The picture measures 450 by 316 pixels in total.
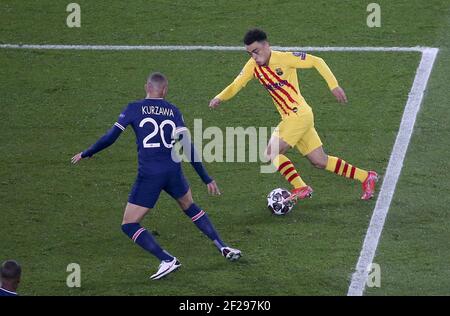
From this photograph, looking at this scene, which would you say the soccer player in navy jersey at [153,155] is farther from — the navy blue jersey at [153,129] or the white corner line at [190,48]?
the white corner line at [190,48]

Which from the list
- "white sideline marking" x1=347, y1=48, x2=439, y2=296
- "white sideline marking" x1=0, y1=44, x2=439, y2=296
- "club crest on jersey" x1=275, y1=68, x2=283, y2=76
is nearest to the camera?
"white sideline marking" x1=347, y1=48, x2=439, y2=296

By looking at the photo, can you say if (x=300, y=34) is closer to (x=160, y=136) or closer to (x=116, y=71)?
(x=116, y=71)

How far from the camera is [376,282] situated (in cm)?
1317

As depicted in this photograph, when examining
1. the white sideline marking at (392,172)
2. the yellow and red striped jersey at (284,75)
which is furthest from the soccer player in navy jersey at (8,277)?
the yellow and red striped jersey at (284,75)

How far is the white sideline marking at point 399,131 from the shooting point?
44.9ft

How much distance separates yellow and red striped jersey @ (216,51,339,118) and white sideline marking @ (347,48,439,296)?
5.38ft

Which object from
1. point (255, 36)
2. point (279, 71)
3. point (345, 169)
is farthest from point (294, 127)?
point (255, 36)

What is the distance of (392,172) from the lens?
16031 mm

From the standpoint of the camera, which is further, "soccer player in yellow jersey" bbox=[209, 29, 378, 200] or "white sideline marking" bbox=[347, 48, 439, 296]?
"soccer player in yellow jersey" bbox=[209, 29, 378, 200]

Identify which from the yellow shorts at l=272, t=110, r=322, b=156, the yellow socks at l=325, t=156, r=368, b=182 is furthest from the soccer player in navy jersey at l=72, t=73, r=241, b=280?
the yellow socks at l=325, t=156, r=368, b=182

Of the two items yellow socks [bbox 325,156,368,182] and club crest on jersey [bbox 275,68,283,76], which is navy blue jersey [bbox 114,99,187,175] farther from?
yellow socks [bbox 325,156,368,182]

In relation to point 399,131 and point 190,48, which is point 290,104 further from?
point 190,48

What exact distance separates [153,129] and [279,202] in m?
2.37

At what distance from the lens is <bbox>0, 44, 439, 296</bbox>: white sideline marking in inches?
539
